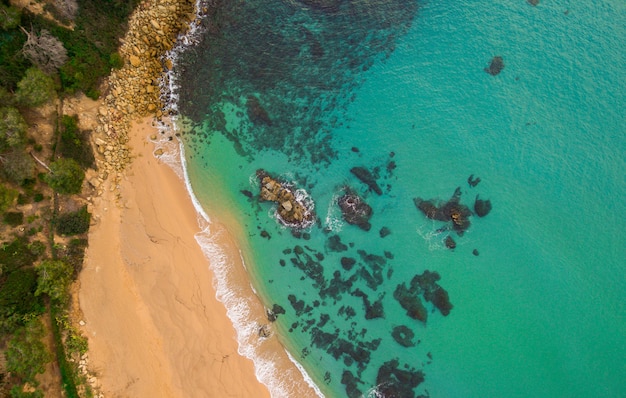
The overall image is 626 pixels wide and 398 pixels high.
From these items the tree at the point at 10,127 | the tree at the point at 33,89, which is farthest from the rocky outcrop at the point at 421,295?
the tree at the point at 33,89

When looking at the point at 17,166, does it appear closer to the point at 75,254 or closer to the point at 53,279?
the point at 75,254

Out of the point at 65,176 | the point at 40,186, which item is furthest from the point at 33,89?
the point at 40,186

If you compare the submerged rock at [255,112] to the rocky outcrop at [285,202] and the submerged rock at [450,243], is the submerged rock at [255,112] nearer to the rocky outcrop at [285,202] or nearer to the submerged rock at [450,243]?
the rocky outcrop at [285,202]

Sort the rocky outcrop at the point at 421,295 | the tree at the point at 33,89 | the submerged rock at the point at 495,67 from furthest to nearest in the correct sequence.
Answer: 1. the submerged rock at the point at 495,67
2. the rocky outcrop at the point at 421,295
3. the tree at the point at 33,89

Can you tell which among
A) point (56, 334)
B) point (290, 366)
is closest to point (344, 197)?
point (290, 366)

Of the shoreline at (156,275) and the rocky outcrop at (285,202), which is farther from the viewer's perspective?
the rocky outcrop at (285,202)

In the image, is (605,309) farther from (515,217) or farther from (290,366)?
(290,366)
